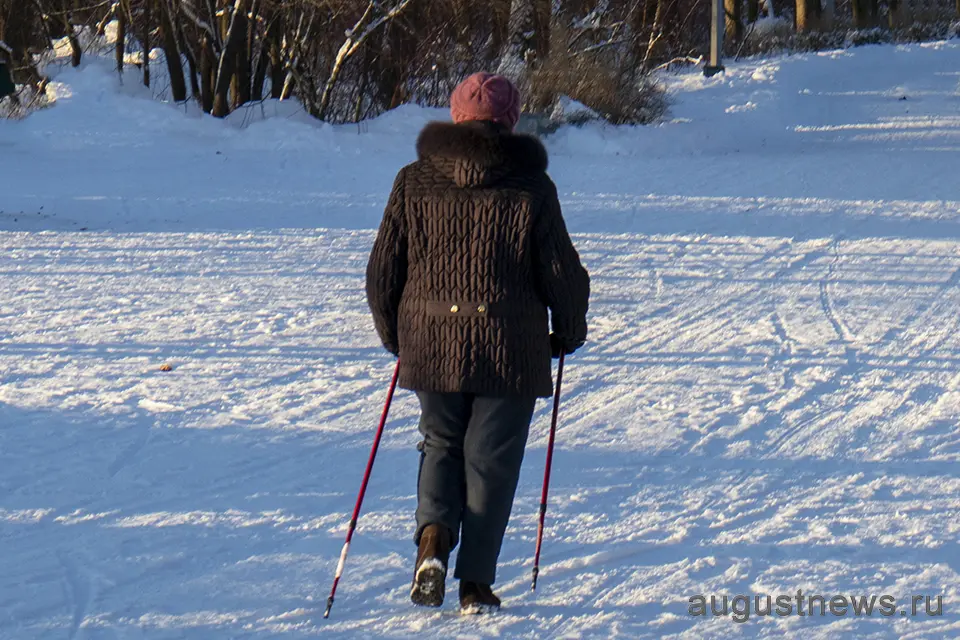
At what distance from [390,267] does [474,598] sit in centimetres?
110

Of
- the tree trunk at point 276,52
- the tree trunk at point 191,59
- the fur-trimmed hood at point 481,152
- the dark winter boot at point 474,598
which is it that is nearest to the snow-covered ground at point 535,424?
the dark winter boot at point 474,598

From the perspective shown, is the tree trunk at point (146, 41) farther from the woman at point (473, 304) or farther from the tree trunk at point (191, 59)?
the woman at point (473, 304)

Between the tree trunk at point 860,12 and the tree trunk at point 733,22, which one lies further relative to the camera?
the tree trunk at point 860,12

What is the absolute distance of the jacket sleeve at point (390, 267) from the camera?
397 cm

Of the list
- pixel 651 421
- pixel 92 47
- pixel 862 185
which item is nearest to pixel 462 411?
pixel 651 421

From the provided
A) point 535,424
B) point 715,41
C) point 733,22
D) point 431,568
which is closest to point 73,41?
point 715,41

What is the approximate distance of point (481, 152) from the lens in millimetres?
3781

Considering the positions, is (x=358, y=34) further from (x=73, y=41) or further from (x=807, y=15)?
(x=807, y=15)

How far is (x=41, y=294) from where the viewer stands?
896 centimetres

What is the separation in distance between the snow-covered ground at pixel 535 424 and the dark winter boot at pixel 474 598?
0.05 meters

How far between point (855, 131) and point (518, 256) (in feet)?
56.3

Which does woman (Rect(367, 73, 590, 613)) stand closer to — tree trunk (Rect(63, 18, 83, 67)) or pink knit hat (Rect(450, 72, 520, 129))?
pink knit hat (Rect(450, 72, 520, 129))

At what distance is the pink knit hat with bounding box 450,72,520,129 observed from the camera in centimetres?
384

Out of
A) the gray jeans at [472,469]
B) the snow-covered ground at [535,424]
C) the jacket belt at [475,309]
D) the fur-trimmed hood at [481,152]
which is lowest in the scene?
the snow-covered ground at [535,424]
